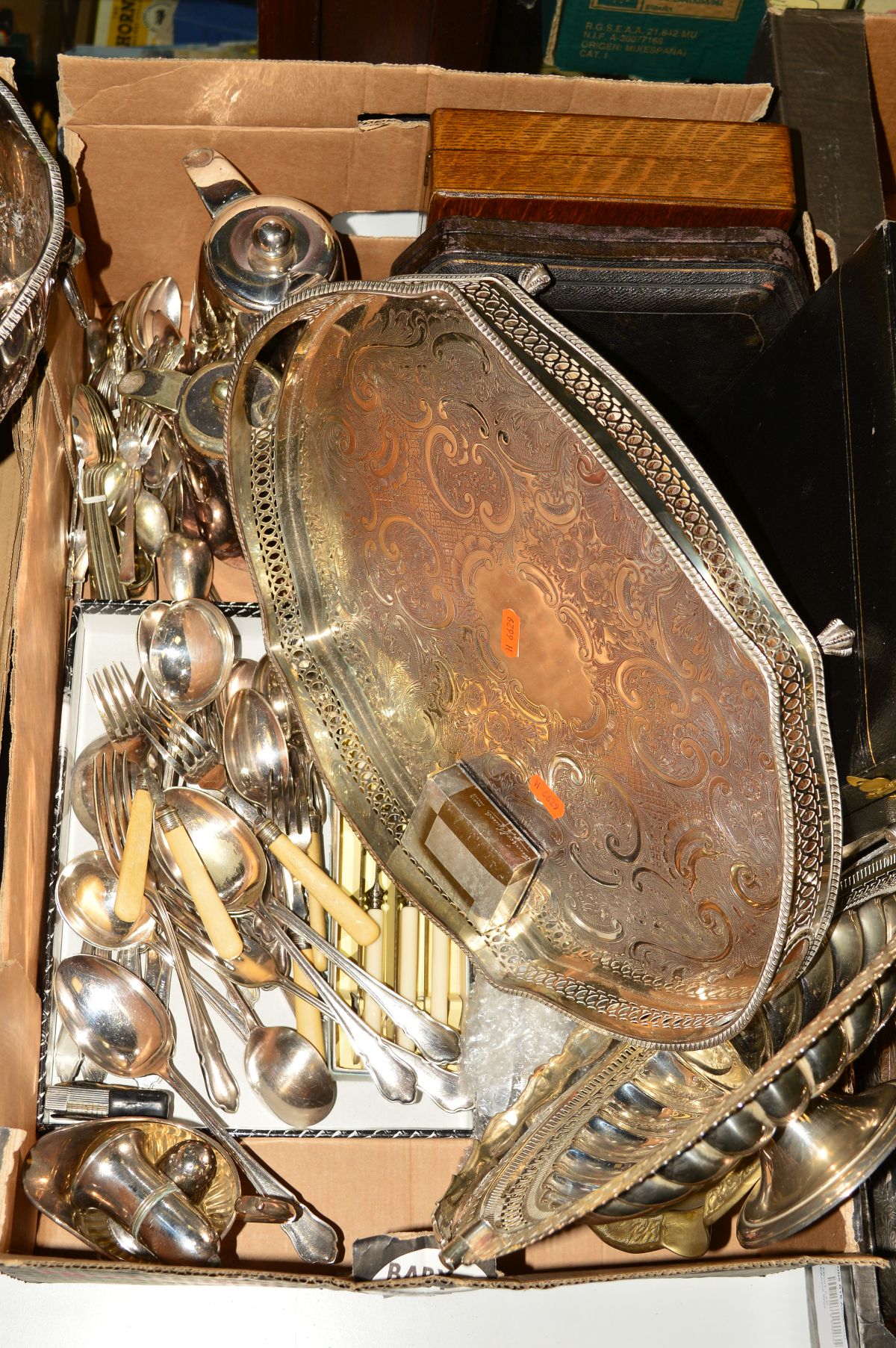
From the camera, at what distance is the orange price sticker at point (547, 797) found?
650mm

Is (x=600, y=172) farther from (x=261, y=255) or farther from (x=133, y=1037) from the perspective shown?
(x=133, y=1037)

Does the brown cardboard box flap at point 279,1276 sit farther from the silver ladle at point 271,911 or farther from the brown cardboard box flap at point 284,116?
the brown cardboard box flap at point 284,116

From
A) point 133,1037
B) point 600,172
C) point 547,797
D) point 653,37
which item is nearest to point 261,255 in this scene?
point 600,172

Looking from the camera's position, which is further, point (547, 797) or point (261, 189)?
point (261, 189)

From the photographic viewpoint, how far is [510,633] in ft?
2.07

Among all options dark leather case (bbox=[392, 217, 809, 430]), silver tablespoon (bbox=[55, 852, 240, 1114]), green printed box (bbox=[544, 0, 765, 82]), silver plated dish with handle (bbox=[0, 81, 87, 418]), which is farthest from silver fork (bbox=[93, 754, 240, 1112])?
green printed box (bbox=[544, 0, 765, 82])

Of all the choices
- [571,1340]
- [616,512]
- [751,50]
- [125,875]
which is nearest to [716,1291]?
[571,1340]

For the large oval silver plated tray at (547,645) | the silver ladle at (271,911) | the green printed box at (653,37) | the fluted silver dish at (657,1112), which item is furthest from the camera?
the green printed box at (653,37)

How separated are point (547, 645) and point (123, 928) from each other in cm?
40

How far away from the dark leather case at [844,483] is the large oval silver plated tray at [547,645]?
164 millimetres

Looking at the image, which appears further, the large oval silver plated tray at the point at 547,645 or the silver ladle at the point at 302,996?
the silver ladle at the point at 302,996

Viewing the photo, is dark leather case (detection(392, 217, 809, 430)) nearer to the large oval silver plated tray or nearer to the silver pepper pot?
the silver pepper pot

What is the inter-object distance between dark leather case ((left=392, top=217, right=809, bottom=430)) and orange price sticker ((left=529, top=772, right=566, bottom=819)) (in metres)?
0.35

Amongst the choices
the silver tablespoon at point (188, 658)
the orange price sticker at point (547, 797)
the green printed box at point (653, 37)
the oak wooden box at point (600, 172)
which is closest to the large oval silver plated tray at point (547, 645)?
the orange price sticker at point (547, 797)
